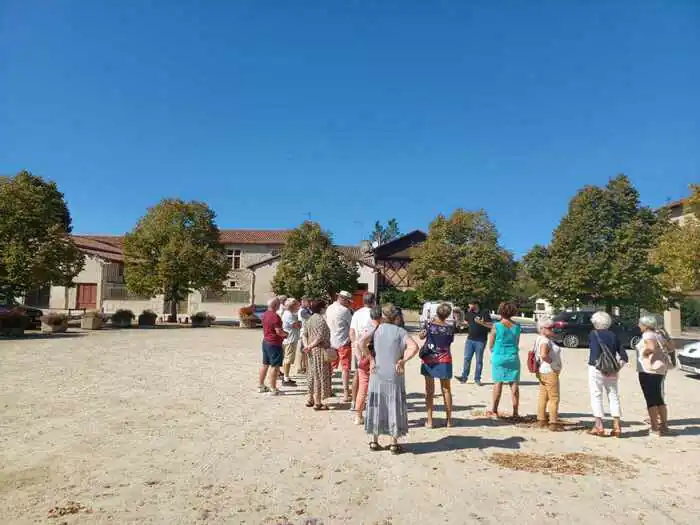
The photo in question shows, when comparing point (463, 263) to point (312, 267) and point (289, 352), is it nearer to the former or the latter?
point (312, 267)

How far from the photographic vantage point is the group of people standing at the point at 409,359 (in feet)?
18.7

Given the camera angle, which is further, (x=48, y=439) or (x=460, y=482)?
(x=48, y=439)

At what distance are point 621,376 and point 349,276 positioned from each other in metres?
19.0

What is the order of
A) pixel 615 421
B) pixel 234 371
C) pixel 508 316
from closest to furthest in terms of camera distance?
pixel 615 421
pixel 508 316
pixel 234 371

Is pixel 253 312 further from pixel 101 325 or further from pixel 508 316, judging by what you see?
pixel 508 316

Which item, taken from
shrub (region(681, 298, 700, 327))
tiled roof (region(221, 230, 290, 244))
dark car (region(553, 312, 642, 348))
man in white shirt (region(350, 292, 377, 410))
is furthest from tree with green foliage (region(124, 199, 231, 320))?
shrub (region(681, 298, 700, 327))

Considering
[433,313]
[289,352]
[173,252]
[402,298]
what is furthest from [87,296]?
[289,352]

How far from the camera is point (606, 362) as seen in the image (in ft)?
21.6

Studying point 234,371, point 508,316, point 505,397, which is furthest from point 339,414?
point 234,371

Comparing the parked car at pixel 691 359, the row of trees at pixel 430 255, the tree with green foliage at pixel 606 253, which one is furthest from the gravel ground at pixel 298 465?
the tree with green foliage at pixel 606 253

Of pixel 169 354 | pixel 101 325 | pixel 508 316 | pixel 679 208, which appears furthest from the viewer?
pixel 679 208

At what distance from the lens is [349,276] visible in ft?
98.7

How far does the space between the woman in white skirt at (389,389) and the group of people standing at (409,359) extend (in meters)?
0.01

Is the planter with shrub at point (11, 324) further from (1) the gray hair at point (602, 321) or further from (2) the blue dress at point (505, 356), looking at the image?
(1) the gray hair at point (602, 321)
